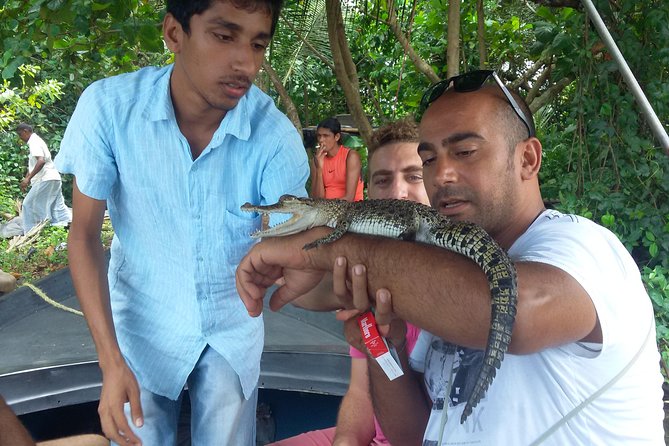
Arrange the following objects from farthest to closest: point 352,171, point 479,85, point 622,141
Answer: point 352,171 → point 622,141 → point 479,85

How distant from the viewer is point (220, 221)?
7.17 feet

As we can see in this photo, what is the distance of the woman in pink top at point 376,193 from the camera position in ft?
7.61

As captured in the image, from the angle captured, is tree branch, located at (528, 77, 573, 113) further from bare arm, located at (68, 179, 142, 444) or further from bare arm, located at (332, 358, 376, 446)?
bare arm, located at (68, 179, 142, 444)

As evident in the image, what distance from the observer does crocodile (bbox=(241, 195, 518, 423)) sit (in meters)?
1.07

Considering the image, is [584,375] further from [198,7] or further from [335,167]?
[335,167]

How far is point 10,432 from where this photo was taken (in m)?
1.83

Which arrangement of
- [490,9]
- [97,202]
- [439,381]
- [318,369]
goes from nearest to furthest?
[439,381] < [97,202] < [318,369] < [490,9]

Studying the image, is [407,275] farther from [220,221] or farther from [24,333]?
[24,333]

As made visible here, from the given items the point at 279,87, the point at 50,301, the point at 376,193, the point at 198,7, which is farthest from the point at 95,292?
the point at 279,87

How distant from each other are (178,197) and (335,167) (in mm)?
4613

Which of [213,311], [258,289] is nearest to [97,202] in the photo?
[213,311]

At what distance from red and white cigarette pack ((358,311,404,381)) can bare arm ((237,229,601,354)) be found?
0.53 feet

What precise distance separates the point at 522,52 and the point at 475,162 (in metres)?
5.39

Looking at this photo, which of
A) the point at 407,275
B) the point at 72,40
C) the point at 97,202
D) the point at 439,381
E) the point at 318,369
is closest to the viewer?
the point at 407,275
